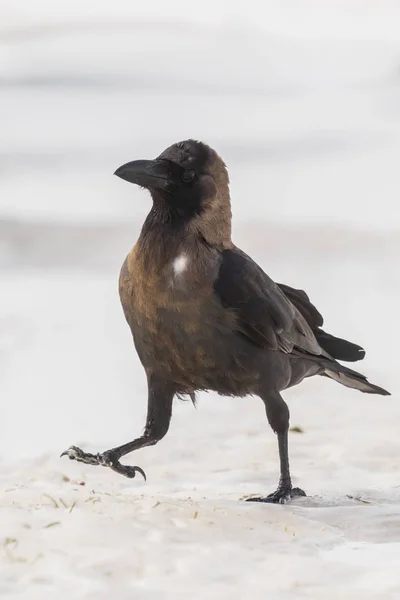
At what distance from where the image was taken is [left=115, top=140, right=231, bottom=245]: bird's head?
5043 millimetres

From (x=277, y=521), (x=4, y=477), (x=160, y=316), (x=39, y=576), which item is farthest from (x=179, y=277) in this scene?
(x=4, y=477)

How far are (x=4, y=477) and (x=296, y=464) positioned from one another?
1.75 metres

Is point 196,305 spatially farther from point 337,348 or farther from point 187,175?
point 337,348

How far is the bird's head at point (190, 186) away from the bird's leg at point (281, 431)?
0.78 meters

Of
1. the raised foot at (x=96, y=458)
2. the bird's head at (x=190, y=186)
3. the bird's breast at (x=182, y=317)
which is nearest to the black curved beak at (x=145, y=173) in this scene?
the bird's head at (x=190, y=186)

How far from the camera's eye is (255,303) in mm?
5059

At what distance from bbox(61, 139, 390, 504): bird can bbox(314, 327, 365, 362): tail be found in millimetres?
477

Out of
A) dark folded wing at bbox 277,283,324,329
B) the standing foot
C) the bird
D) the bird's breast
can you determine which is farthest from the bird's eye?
the standing foot

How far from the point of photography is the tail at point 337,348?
5.80 metres

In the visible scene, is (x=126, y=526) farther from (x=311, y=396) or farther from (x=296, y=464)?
(x=311, y=396)

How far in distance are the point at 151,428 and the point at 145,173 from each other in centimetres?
120

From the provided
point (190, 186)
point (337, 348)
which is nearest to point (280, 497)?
point (337, 348)

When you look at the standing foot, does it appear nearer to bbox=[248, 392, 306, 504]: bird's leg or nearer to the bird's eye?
bbox=[248, 392, 306, 504]: bird's leg

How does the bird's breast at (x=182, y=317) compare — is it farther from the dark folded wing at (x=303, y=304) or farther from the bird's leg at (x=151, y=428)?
the dark folded wing at (x=303, y=304)
